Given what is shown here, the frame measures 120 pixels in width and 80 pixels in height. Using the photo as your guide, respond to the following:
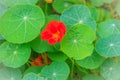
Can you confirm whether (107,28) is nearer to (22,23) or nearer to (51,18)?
(51,18)

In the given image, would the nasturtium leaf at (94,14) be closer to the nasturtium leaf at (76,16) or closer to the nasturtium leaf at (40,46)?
the nasturtium leaf at (76,16)

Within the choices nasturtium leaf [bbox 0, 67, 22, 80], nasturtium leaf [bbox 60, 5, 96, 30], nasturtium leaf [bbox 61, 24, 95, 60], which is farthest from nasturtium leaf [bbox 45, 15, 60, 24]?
nasturtium leaf [bbox 0, 67, 22, 80]

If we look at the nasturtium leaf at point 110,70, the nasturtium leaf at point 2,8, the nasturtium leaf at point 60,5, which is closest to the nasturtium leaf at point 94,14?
the nasturtium leaf at point 60,5

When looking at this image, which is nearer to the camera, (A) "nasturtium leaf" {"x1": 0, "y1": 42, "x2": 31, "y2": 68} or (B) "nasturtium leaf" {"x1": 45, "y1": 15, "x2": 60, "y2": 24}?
(A) "nasturtium leaf" {"x1": 0, "y1": 42, "x2": 31, "y2": 68}

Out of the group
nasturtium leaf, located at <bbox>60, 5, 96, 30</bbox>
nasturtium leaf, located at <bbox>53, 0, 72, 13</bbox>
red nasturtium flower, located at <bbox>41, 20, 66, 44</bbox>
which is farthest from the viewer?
nasturtium leaf, located at <bbox>53, 0, 72, 13</bbox>

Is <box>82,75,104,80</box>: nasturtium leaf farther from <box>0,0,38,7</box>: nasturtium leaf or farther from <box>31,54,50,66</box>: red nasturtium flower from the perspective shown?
<box>0,0,38,7</box>: nasturtium leaf

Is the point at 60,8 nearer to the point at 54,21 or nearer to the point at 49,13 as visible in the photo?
the point at 49,13

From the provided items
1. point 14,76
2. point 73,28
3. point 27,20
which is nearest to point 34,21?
point 27,20
